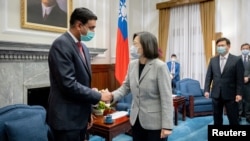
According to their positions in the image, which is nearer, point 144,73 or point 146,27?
point 144,73

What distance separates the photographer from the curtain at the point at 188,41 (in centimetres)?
540

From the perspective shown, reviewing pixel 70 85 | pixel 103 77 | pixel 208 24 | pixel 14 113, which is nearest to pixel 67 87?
pixel 70 85

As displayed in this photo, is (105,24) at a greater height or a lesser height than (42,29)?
greater

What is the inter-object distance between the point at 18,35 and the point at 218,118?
287 centimetres

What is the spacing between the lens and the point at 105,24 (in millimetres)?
4430

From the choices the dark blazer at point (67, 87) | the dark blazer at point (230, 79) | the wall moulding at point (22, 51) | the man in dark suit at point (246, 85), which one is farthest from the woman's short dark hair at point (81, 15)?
the man in dark suit at point (246, 85)

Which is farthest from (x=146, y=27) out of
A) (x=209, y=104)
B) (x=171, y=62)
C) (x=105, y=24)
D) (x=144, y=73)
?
(x=144, y=73)

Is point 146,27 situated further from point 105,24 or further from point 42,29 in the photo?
point 42,29

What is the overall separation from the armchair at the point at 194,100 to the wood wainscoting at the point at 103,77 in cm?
148

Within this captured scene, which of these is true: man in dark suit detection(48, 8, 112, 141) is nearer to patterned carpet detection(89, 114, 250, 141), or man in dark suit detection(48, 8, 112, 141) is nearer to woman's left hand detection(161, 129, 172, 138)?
woman's left hand detection(161, 129, 172, 138)

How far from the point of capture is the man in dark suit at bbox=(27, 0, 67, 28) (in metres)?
3.03

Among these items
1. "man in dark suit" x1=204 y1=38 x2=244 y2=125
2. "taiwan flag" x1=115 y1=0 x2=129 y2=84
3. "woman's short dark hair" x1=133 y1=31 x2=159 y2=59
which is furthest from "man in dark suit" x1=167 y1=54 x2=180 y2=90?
"woman's short dark hair" x1=133 y1=31 x2=159 y2=59

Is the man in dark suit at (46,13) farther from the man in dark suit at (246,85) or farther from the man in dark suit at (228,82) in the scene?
the man in dark suit at (246,85)

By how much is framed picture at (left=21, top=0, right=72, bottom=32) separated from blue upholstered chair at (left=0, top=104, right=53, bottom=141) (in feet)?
4.95
